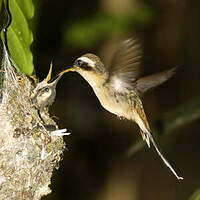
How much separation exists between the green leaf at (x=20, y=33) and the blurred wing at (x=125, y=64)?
0.54 meters

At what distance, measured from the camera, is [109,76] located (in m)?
2.72

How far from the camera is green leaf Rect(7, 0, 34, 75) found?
2119mm

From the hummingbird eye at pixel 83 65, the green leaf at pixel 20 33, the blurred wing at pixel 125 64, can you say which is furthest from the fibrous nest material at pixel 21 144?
the blurred wing at pixel 125 64

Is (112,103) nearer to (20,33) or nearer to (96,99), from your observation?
(20,33)

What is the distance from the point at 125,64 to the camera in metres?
2.60

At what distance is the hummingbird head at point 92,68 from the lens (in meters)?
2.85

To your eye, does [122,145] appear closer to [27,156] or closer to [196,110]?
[196,110]

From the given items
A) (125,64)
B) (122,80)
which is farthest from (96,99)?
(125,64)

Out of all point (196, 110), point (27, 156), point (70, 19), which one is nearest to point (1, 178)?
point (27, 156)

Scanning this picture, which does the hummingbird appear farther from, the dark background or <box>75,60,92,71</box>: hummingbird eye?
the dark background

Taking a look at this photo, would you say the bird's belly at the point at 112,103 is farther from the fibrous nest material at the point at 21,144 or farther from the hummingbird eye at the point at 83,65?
the fibrous nest material at the point at 21,144

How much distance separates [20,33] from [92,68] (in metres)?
0.80

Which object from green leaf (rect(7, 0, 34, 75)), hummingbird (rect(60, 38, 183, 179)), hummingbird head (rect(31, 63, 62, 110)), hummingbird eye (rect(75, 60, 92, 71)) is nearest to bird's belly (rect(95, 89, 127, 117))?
hummingbird (rect(60, 38, 183, 179))

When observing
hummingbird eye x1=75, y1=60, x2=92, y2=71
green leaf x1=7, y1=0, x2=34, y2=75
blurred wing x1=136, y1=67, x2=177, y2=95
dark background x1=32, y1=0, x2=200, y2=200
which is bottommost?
dark background x1=32, y1=0, x2=200, y2=200
